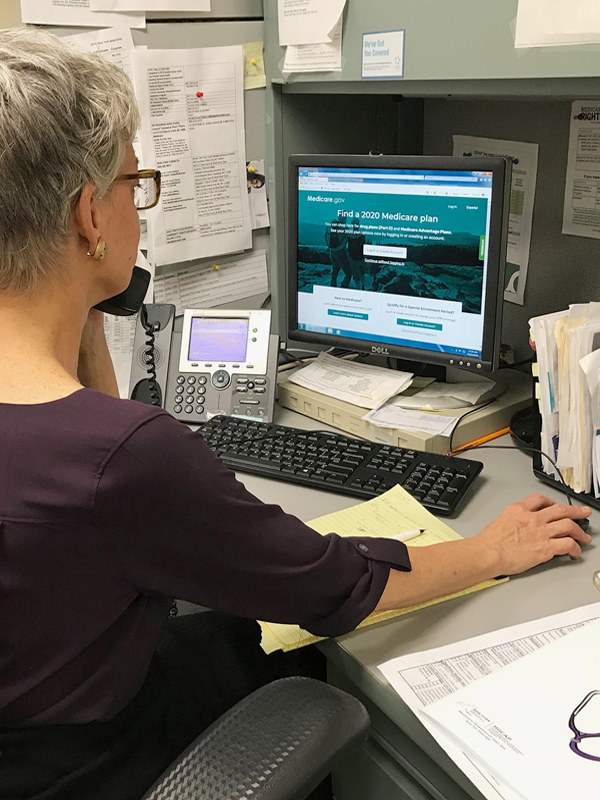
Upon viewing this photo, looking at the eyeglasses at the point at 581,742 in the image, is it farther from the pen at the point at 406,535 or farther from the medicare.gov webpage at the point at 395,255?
the medicare.gov webpage at the point at 395,255

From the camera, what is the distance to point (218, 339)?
1439 millimetres

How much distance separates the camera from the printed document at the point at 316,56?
4.34 ft

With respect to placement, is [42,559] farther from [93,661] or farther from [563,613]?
[563,613]

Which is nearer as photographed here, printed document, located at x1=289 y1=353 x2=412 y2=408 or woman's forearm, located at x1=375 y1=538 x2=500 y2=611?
woman's forearm, located at x1=375 y1=538 x2=500 y2=611

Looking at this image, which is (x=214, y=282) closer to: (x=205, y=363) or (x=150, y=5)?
(x=205, y=363)

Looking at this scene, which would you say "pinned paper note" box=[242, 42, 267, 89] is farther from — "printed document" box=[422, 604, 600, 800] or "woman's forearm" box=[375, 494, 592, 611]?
"printed document" box=[422, 604, 600, 800]

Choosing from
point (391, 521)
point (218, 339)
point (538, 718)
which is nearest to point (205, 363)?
point (218, 339)

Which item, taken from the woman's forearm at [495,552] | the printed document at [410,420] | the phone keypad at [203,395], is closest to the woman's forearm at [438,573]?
the woman's forearm at [495,552]

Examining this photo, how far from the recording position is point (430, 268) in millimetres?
1316

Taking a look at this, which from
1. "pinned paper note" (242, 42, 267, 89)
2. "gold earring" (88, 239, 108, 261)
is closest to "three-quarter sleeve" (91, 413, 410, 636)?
"gold earring" (88, 239, 108, 261)

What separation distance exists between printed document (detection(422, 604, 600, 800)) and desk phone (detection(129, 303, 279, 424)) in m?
0.71

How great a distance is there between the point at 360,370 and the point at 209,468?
76 cm

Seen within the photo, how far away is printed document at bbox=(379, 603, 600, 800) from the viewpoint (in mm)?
741

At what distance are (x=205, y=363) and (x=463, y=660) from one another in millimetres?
794
